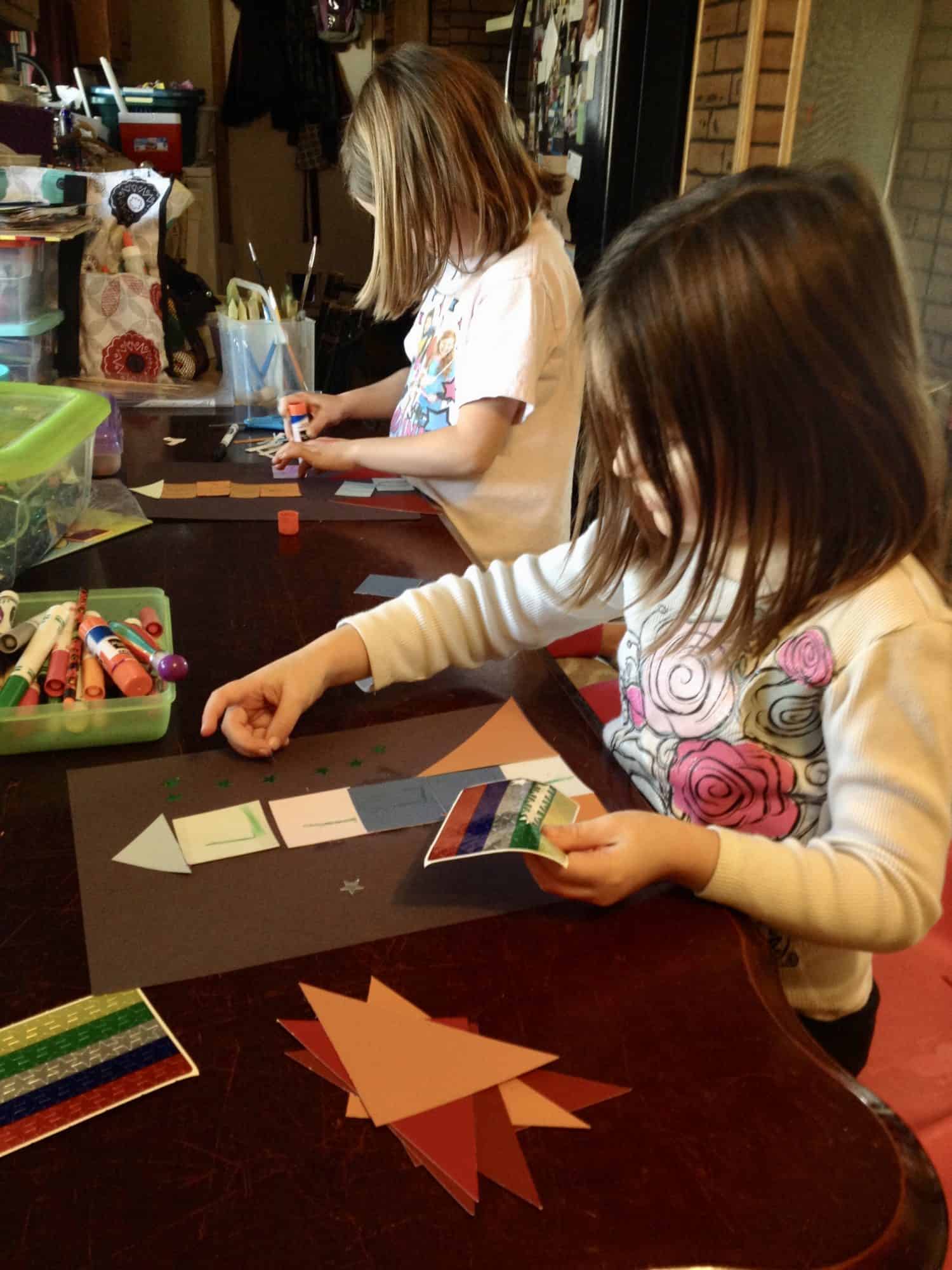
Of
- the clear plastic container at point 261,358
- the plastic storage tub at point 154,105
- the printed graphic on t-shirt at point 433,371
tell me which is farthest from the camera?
the plastic storage tub at point 154,105

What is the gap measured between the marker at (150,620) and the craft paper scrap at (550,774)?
345 mm

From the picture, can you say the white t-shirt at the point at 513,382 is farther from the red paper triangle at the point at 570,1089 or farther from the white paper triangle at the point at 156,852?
the red paper triangle at the point at 570,1089

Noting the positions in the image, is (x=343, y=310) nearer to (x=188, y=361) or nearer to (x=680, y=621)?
(x=188, y=361)

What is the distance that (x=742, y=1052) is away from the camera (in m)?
0.55

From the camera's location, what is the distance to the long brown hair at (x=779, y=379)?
72 cm

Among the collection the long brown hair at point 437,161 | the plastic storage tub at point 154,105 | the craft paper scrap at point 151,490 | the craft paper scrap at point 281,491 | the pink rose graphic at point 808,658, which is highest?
the plastic storage tub at point 154,105

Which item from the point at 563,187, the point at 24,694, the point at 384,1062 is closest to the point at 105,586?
the point at 24,694

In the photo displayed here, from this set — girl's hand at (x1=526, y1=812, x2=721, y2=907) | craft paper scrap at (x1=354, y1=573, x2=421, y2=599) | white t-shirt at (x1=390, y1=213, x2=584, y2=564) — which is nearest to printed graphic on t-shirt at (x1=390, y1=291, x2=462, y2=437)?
white t-shirt at (x1=390, y1=213, x2=584, y2=564)

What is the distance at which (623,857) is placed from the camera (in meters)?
0.64

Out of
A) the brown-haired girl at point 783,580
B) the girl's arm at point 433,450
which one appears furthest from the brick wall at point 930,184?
the brown-haired girl at point 783,580

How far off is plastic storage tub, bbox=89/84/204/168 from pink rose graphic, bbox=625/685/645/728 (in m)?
2.37

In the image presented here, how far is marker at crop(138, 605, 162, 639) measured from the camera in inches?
36.8

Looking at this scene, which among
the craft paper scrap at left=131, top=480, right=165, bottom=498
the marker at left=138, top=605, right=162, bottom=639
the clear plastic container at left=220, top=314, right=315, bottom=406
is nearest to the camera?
the marker at left=138, top=605, right=162, bottom=639

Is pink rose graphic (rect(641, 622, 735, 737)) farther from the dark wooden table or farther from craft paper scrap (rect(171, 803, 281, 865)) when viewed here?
craft paper scrap (rect(171, 803, 281, 865))
